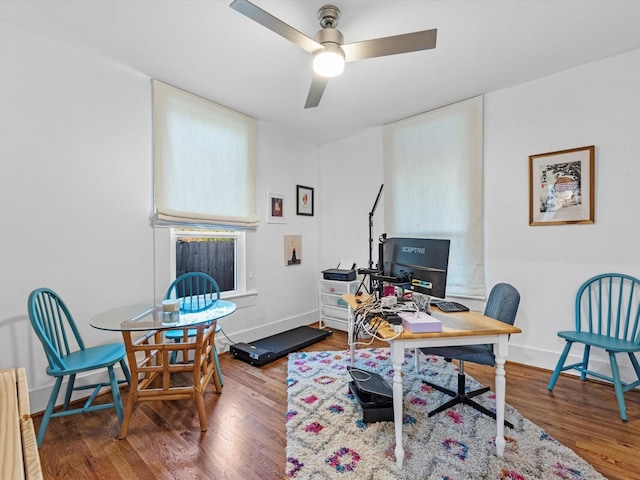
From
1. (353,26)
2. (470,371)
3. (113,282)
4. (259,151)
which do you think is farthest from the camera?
(259,151)

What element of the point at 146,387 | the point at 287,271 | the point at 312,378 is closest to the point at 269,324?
the point at 287,271

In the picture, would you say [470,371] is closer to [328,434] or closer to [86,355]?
[328,434]

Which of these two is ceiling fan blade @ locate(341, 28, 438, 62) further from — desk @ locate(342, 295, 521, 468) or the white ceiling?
desk @ locate(342, 295, 521, 468)

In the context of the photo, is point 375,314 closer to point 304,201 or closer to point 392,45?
point 392,45

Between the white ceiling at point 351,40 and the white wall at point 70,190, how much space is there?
0.25m

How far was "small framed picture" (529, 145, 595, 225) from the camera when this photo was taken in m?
2.47

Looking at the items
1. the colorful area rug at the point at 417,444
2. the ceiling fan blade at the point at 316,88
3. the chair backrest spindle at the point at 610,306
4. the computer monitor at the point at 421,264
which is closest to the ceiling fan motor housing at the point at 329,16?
the ceiling fan blade at the point at 316,88

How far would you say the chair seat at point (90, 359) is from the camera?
178 centimetres

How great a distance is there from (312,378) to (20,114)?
114 inches

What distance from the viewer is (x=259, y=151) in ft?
11.8

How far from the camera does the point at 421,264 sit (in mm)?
2139

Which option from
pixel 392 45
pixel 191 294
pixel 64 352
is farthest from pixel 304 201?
pixel 64 352

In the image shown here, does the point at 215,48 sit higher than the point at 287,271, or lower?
higher

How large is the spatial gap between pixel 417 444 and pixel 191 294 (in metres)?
2.12
